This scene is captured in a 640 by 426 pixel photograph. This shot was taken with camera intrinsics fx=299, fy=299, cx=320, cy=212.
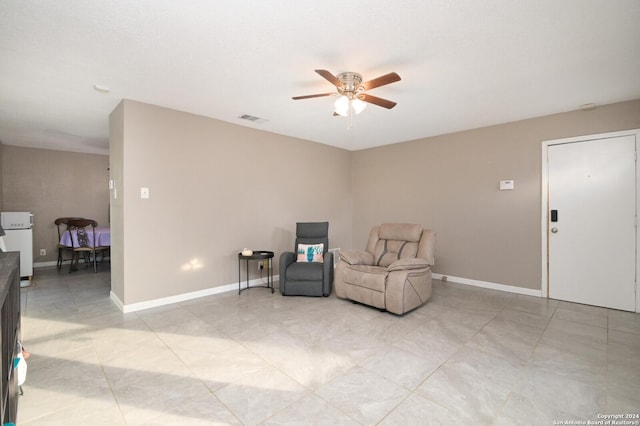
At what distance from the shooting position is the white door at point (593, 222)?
11.3 ft

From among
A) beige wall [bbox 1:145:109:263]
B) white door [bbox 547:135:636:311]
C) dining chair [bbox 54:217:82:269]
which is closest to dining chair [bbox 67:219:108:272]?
dining chair [bbox 54:217:82:269]

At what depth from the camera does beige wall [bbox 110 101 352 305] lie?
11.2ft

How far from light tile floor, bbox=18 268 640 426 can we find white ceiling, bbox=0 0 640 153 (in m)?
2.39

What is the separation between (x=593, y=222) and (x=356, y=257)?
2.89 meters

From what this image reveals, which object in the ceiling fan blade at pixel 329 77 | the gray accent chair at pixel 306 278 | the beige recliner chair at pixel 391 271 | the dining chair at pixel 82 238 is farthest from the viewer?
the dining chair at pixel 82 238

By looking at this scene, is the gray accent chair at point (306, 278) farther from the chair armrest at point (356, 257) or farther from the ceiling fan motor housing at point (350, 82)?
the ceiling fan motor housing at point (350, 82)

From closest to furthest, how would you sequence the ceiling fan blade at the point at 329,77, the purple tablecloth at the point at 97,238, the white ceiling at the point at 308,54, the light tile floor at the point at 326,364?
the light tile floor at the point at 326,364, the white ceiling at the point at 308,54, the ceiling fan blade at the point at 329,77, the purple tablecloth at the point at 97,238

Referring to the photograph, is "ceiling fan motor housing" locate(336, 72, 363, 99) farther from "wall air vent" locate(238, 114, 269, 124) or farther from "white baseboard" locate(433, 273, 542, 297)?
"white baseboard" locate(433, 273, 542, 297)

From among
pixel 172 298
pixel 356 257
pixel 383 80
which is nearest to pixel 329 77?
pixel 383 80

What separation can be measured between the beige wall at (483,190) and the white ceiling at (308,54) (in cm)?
33

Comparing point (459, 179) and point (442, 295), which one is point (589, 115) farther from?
point (442, 295)

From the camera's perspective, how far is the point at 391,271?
3396 mm

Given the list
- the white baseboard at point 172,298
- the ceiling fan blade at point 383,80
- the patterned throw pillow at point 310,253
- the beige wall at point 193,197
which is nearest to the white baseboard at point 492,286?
the patterned throw pillow at point 310,253

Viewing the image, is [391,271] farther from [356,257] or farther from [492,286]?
[492,286]
